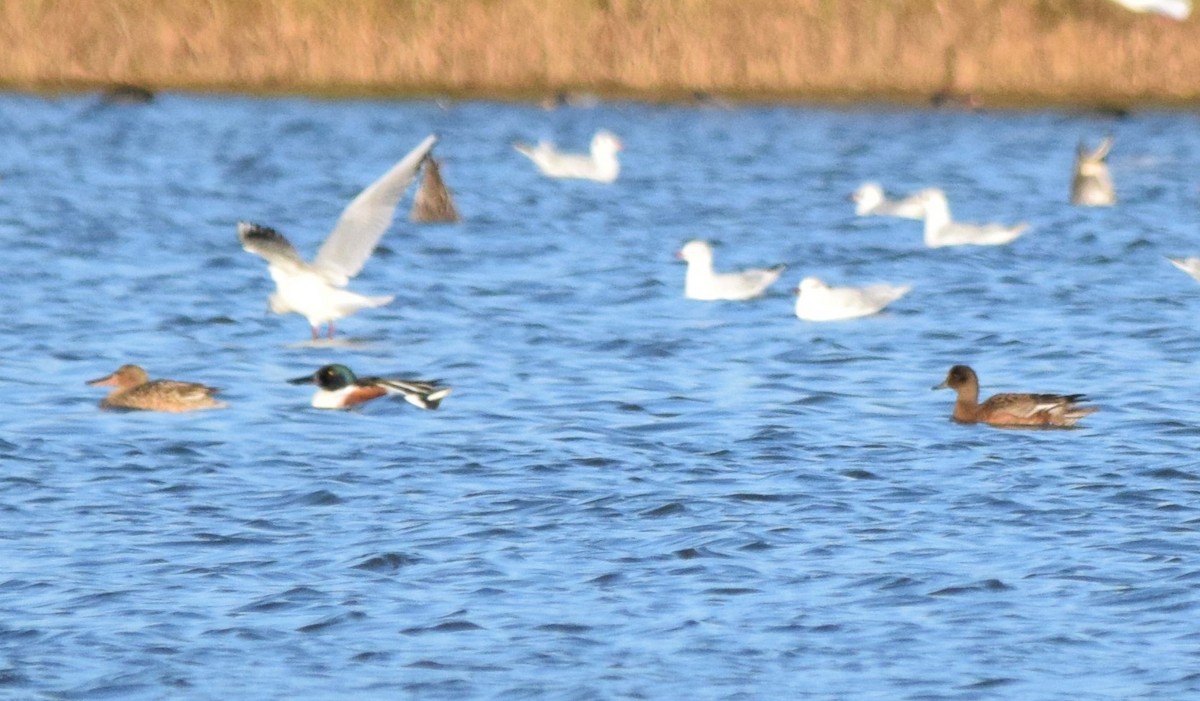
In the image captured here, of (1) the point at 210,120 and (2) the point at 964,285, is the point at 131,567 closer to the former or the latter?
(2) the point at 964,285

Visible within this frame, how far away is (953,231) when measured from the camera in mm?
19172

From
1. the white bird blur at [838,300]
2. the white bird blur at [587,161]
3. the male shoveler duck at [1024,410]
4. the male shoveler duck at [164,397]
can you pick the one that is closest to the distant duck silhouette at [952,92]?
the white bird blur at [587,161]

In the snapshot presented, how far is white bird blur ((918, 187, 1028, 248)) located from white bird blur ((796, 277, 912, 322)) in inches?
164

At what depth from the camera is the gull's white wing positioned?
41.1ft

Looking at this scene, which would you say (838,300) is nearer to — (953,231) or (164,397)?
(953,231)

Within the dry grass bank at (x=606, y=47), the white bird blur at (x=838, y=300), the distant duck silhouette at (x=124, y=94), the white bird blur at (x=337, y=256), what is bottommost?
the white bird blur at (x=838, y=300)

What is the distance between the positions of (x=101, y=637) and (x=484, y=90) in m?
26.5

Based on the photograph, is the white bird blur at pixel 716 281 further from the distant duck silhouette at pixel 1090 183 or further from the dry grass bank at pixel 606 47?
the dry grass bank at pixel 606 47

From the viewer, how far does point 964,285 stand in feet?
57.1

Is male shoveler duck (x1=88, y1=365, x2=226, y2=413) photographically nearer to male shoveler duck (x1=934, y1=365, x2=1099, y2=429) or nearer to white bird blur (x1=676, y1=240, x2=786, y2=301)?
male shoveler duck (x1=934, y1=365, x2=1099, y2=429)

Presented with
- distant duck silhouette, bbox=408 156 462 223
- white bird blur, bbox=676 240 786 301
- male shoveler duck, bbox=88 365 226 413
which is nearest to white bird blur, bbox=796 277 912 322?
white bird blur, bbox=676 240 786 301

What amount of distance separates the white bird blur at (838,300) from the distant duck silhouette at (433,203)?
6.48 m

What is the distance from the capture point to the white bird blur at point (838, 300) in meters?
15.0

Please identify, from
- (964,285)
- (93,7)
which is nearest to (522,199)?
(964,285)
